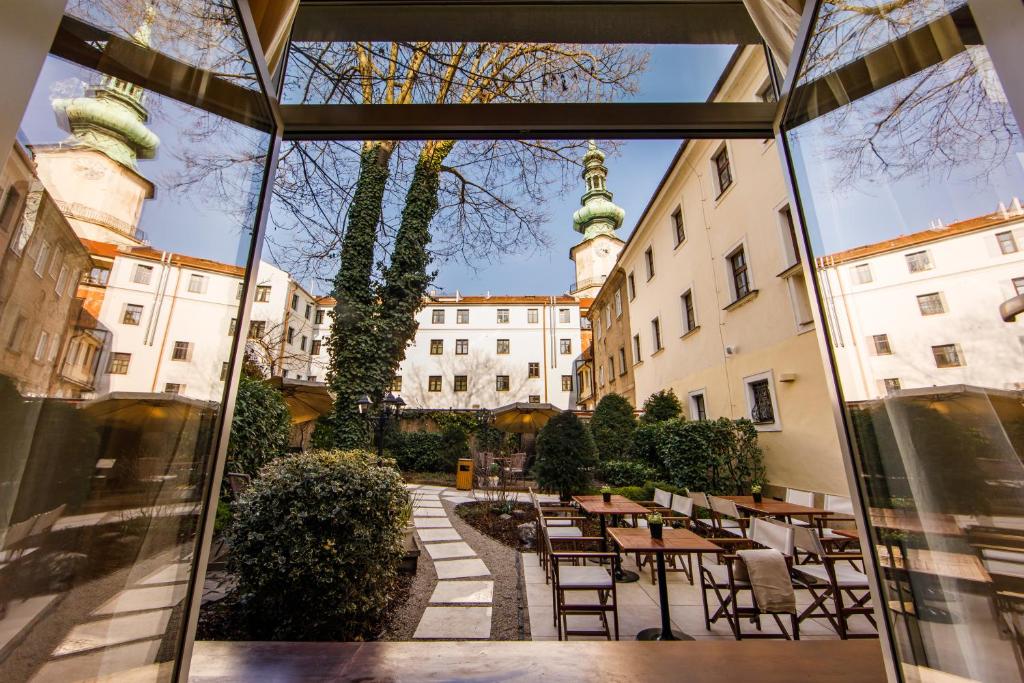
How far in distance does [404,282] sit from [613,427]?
7749 millimetres

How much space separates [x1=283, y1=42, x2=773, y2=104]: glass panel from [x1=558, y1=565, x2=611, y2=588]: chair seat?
10.3 ft

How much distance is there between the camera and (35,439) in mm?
876


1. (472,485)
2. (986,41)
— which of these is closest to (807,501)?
(986,41)

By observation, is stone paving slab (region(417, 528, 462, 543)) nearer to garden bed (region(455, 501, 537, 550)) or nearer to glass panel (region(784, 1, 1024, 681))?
garden bed (region(455, 501, 537, 550))

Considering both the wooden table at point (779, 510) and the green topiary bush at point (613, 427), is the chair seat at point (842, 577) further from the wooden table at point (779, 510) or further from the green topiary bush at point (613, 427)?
the green topiary bush at point (613, 427)

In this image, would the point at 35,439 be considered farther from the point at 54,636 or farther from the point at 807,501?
the point at 807,501

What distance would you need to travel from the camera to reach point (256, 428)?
5.21 m

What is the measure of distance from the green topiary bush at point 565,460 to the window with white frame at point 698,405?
3.82m

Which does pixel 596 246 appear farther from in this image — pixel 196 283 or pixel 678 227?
pixel 196 283

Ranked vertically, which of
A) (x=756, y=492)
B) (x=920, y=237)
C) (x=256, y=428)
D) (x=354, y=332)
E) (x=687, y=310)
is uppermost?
(x=687, y=310)

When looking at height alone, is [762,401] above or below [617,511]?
above

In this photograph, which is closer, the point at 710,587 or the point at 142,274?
the point at 142,274

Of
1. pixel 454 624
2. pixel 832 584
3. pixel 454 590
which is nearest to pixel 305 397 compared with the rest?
pixel 454 590

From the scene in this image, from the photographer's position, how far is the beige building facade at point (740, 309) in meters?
6.70
